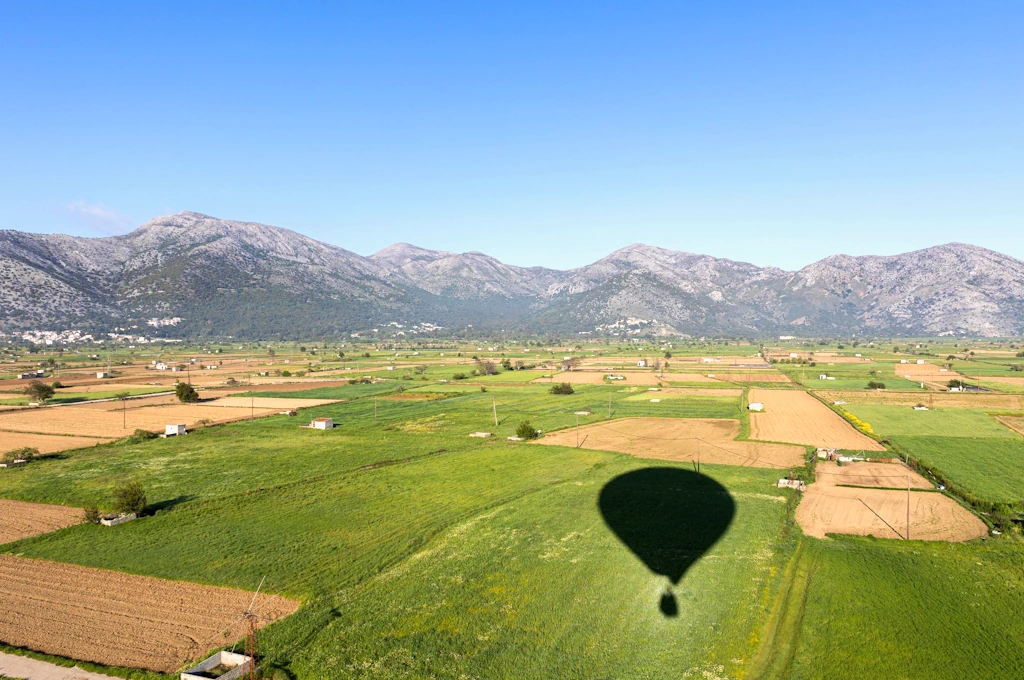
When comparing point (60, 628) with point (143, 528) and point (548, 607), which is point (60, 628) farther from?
point (548, 607)

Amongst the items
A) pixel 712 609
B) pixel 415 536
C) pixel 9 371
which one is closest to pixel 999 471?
pixel 712 609

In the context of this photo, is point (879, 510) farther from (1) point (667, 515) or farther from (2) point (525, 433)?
(2) point (525, 433)

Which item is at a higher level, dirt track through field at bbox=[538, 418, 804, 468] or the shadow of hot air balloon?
the shadow of hot air balloon

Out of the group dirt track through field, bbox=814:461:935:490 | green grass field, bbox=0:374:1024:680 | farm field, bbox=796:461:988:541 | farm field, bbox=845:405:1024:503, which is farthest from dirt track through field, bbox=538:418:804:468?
farm field, bbox=845:405:1024:503

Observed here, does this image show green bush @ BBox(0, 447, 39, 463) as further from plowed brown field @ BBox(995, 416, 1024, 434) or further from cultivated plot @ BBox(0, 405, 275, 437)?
plowed brown field @ BBox(995, 416, 1024, 434)

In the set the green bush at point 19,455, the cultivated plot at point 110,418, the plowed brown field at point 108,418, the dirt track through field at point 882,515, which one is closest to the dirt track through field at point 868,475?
the dirt track through field at point 882,515

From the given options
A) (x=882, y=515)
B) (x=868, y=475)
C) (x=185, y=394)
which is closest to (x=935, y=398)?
(x=868, y=475)

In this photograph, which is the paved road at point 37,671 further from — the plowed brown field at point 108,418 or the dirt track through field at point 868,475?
the plowed brown field at point 108,418
